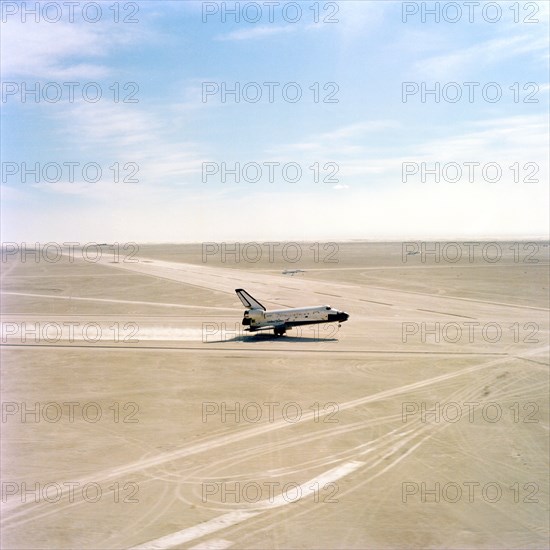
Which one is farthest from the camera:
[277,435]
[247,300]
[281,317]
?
[247,300]

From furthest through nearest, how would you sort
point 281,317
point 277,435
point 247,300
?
point 247,300, point 281,317, point 277,435

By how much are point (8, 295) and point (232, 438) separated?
84.1 m

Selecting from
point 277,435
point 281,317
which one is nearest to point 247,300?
point 281,317

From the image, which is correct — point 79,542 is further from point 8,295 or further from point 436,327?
point 8,295

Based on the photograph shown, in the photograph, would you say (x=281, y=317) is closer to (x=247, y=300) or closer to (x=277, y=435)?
(x=247, y=300)

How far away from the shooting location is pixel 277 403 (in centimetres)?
3697

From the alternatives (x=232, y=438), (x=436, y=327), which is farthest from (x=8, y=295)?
(x=232, y=438)

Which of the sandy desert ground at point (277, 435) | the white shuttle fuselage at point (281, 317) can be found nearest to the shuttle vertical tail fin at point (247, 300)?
the white shuttle fuselage at point (281, 317)

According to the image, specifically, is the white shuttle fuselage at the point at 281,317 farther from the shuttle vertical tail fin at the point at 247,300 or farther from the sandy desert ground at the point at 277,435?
the sandy desert ground at the point at 277,435

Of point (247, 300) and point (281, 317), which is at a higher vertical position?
point (247, 300)

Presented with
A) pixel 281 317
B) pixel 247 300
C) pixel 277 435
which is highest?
pixel 247 300

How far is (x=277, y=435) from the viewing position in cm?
3120

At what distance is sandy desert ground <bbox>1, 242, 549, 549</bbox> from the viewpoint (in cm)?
2217

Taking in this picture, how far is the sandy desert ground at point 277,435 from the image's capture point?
22172 millimetres
